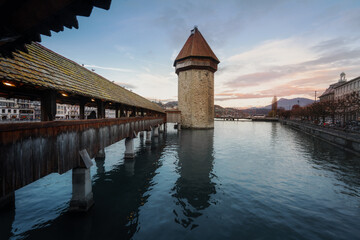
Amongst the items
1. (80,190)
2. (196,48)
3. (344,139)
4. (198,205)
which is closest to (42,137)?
(80,190)

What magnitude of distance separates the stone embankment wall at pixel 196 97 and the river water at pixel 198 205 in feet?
99.2

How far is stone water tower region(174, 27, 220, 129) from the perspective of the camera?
4122 cm

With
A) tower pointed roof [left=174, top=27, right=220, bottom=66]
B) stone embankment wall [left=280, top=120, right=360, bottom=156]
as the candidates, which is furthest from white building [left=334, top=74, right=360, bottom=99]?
tower pointed roof [left=174, top=27, right=220, bottom=66]

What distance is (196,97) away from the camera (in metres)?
42.4

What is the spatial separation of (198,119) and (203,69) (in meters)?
12.8

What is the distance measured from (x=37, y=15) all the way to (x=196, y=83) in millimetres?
40787

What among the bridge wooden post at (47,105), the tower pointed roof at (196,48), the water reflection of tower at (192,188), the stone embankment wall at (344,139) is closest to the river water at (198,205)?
the water reflection of tower at (192,188)

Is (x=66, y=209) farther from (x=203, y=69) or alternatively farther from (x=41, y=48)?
(x=203, y=69)

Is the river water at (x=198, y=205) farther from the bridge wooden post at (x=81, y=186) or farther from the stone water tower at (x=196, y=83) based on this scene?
the stone water tower at (x=196, y=83)

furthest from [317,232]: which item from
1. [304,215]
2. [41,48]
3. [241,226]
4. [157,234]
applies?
[41,48]

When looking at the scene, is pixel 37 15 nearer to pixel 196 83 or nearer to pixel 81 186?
pixel 81 186

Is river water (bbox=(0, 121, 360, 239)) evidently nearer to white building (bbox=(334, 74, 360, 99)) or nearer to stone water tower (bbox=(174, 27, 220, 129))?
stone water tower (bbox=(174, 27, 220, 129))

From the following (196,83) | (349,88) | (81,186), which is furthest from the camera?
(349,88)

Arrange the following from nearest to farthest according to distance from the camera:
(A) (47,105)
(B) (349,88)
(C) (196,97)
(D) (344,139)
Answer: (A) (47,105) → (D) (344,139) → (C) (196,97) → (B) (349,88)
